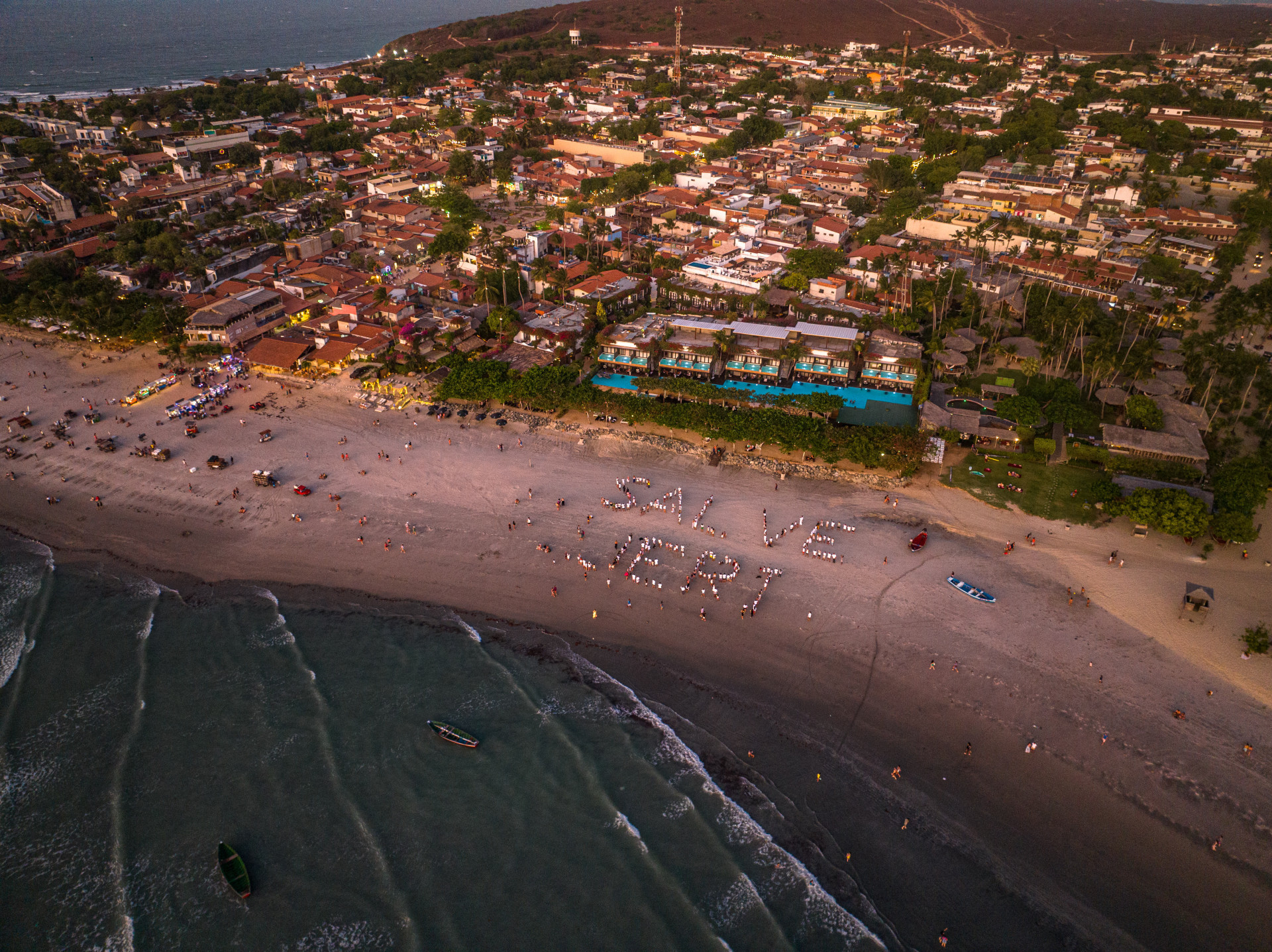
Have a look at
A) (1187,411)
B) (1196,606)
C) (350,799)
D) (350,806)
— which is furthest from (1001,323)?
(350,806)

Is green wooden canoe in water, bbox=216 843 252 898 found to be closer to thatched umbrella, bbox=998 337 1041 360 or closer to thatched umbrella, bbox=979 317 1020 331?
thatched umbrella, bbox=998 337 1041 360

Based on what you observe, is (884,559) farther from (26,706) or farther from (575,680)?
(26,706)

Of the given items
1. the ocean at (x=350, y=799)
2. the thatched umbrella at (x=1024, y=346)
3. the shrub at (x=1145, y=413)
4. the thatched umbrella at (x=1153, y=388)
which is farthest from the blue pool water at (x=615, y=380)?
the thatched umbrella at (x=1153, y=388)

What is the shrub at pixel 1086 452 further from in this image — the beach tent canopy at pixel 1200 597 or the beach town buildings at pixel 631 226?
the beach tent canopy at pixel 1200 597

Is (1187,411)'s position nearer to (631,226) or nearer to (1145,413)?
(1145,413)

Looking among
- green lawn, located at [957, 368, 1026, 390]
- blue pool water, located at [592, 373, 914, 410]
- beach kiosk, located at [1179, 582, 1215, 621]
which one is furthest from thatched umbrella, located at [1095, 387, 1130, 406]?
beach kiosk, located at [1179, 582, 1215, 621]
